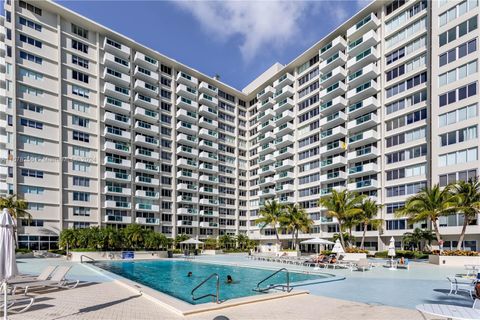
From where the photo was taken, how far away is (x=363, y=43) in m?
55.3

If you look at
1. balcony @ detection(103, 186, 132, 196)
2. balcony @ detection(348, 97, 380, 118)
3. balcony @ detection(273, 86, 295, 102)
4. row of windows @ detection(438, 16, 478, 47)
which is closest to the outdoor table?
row of windows @ detection(438, 16, 478, 47)

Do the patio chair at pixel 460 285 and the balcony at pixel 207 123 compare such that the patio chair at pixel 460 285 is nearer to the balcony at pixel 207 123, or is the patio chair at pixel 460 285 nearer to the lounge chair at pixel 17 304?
the lounge chair at pixel 17 304

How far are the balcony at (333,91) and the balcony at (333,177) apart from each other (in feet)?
43.9

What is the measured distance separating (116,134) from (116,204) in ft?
39.4

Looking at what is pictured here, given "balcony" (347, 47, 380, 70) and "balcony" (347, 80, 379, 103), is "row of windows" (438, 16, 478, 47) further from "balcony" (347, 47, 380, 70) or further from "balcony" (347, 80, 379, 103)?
"balcony" (347, 80, 379, 103)

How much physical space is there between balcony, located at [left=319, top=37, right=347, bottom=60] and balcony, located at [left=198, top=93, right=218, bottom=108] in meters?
25.5

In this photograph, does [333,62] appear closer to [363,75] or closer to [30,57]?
[363,75]

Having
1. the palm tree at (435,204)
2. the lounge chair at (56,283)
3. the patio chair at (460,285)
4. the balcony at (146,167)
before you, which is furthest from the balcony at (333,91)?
the lounge chair at (56,283)

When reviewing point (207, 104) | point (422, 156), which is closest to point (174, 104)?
point (207, 104)

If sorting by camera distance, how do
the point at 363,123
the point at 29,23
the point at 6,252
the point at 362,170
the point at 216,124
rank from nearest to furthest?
1. the point at 6,252
2. the point at 362,170
3. the point at 29,23
4. the point at 363,123
5. the point at 216,124

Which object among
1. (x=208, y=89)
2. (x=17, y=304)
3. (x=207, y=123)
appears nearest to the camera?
(x=17, y=304)

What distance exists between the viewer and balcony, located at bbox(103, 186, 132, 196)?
58809 millimetres

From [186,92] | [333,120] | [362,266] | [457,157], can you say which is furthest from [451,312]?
[186,92]

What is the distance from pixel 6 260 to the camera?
30.0 ft
